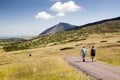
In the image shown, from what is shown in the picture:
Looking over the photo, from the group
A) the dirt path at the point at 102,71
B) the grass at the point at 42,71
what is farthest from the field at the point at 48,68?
the dirt path at the point at 102,71

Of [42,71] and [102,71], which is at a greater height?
[102,71]

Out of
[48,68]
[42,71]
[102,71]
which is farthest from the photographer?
[48,68]

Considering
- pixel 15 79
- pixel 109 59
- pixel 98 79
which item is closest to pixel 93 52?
pixel 109 59

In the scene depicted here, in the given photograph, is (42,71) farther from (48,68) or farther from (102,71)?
(102,71)

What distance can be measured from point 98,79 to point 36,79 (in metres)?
7.04

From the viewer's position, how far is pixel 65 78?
23.4 metres

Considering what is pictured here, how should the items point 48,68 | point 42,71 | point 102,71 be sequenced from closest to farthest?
point 102,71 → point 42,71 → point 48,68

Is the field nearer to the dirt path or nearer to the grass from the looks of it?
the grass

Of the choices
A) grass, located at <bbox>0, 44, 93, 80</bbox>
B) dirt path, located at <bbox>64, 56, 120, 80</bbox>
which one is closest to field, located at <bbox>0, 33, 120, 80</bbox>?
grass, located at <bbox>0, 44, 93, 80</bbox>

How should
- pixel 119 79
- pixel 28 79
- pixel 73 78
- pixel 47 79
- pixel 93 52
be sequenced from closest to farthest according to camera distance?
pixel 119 79 → pixel 73 78 → pixel 47 79 → pixel 28 79 → pixel 93 52

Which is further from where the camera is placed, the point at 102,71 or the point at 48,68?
the point at 48,68

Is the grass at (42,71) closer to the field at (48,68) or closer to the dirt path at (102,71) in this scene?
the field at (48,68)

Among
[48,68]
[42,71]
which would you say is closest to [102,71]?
[42,71]

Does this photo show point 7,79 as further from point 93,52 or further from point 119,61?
point 119,61
